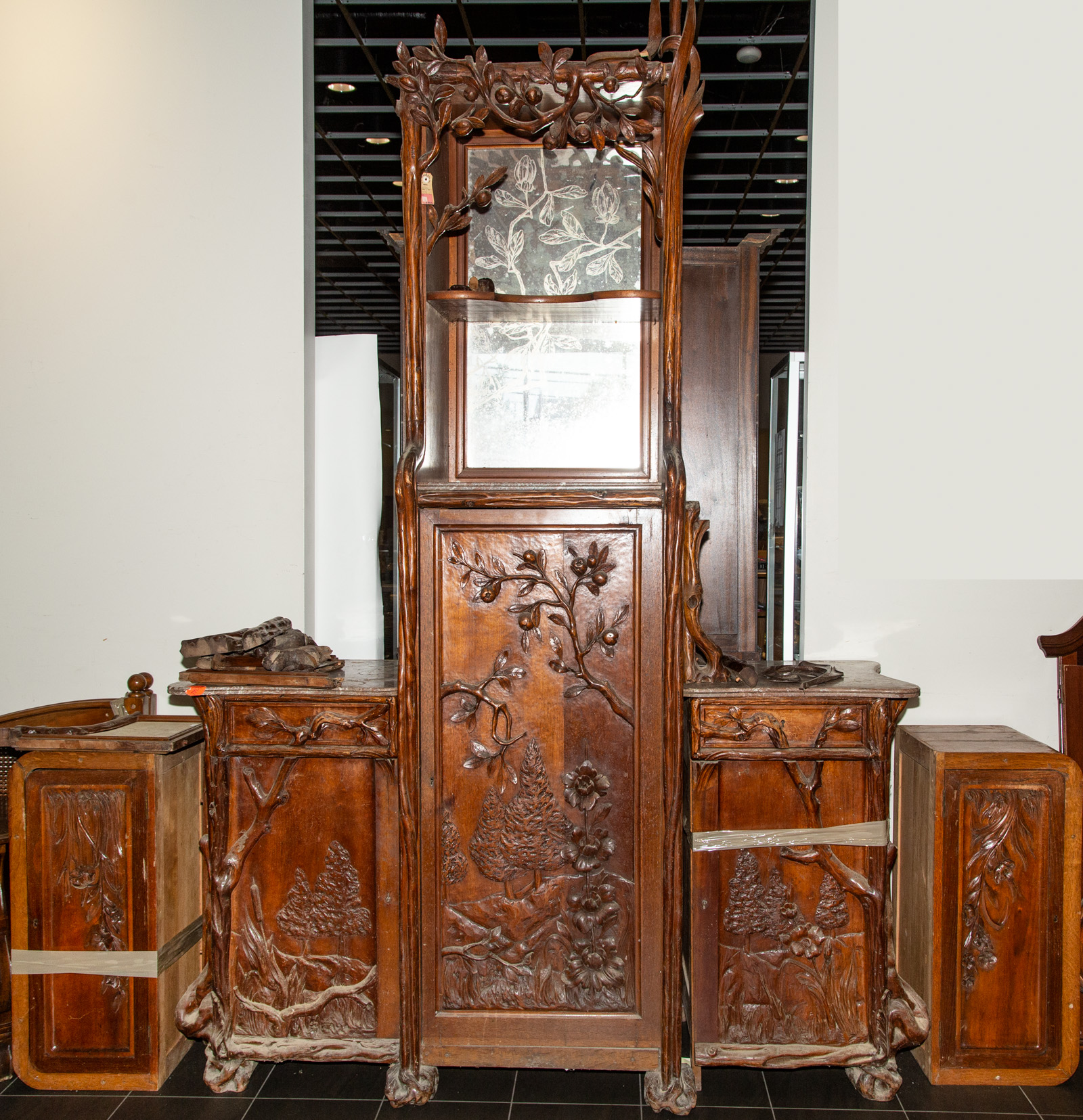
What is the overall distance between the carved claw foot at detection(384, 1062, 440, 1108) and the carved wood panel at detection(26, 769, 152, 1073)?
70 cm

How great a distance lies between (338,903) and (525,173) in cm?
218

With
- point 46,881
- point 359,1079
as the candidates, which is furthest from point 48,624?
point 359,1079

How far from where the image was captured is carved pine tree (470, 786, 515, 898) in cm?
229

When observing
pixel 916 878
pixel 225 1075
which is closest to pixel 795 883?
pixel 916 878

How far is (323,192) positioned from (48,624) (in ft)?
7.74

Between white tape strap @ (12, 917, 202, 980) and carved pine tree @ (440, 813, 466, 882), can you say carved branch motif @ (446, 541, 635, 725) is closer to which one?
carved pine tree @ (440, 813, 466, 882)

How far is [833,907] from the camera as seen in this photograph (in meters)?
2.30

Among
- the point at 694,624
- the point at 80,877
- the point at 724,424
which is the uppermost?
the point at 724,424

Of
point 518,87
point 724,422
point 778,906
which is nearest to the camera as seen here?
point 518,87

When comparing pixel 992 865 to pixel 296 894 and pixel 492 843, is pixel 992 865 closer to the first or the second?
pixel 492 843

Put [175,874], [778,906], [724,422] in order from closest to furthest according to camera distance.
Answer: [778,906] → [175,874] → [724,422]

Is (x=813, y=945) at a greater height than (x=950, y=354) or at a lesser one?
lesser

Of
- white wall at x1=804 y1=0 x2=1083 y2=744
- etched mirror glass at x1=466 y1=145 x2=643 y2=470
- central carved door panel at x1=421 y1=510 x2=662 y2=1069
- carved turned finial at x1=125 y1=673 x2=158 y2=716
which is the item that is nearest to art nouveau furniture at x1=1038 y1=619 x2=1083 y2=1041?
white wall at x1=804 y1=0 x2=1083 y2=744

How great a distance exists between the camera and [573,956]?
90.2 inches
